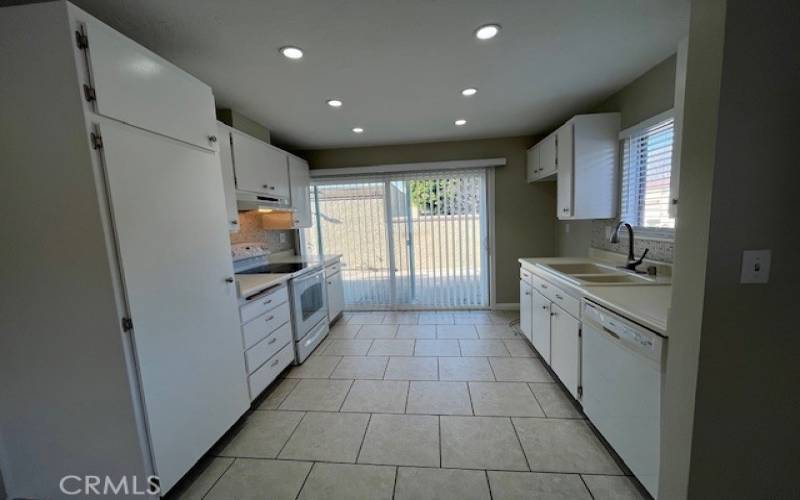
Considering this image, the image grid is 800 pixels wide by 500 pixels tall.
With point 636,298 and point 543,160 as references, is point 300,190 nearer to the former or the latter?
point 543,160

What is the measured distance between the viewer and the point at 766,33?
2.77ft

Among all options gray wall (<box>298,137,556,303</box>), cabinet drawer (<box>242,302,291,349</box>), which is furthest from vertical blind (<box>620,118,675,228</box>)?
cabinet drawer (<box>242,302,291,349</box>)

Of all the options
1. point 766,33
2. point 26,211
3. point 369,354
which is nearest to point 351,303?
point 369,354

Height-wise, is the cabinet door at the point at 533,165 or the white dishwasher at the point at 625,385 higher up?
the cabinet door at the point at 533,165

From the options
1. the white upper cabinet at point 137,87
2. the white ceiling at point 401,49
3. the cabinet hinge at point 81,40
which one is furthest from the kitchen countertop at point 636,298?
the cabinet hinge at point 81,40

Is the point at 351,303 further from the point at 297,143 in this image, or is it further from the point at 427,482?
the point at 427,482

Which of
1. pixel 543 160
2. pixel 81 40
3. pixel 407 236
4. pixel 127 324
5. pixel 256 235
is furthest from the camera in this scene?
pixel 407 236

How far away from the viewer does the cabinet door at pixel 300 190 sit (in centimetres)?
344

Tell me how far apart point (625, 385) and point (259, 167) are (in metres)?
3.20

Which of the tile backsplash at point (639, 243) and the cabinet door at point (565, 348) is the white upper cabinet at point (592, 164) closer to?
the tile backsplash at point (639, 243)

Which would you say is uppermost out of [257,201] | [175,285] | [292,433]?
[257,201]

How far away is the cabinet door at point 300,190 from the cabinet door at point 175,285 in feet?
5.57

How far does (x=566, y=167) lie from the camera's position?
268cm

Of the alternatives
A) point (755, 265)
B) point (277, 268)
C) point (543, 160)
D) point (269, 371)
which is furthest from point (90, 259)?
point (543, 160)
